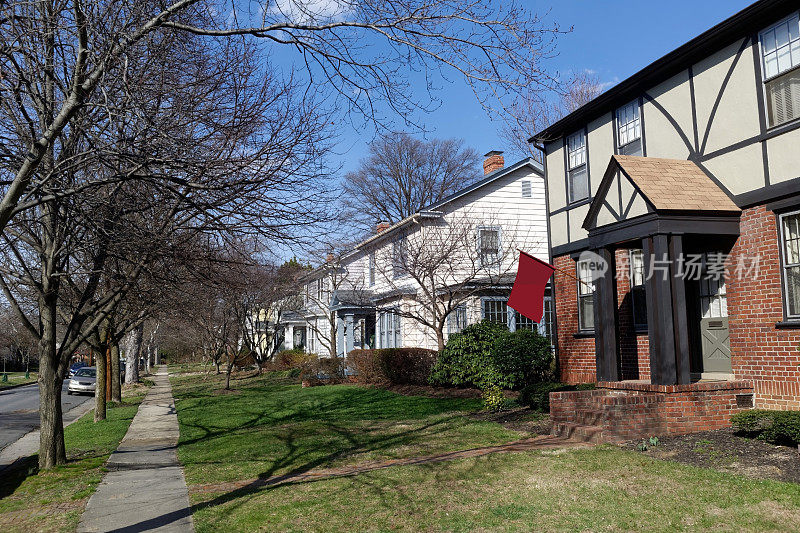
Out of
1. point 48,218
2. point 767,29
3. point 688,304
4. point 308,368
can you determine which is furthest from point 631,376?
point 308,368

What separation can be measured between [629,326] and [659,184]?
3915 mm

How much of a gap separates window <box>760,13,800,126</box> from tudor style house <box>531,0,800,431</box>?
0.02 meters

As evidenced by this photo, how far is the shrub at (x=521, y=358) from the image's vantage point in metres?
14.7

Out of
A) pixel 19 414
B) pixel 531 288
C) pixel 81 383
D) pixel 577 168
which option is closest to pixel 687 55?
pixel 577 168

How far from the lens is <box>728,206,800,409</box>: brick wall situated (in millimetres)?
9266

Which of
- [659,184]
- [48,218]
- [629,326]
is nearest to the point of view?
[48,218]

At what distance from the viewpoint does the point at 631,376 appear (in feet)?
43.7

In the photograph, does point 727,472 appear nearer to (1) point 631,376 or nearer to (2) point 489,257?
(1) point 631,376

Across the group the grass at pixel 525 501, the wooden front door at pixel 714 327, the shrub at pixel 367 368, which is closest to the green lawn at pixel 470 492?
the grass at pixel 525 501

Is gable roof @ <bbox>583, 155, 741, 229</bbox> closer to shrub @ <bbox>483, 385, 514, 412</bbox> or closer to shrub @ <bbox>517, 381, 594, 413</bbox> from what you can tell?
shrub @ <bbox>517, 381, 594, 413</bbox>

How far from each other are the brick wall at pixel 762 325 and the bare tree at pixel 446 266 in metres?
9.14

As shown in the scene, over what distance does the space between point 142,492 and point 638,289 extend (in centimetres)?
1009

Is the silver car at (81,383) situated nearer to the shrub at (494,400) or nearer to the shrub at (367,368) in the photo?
the shrub at (367,368)

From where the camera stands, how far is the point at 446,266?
21266 millimetres
